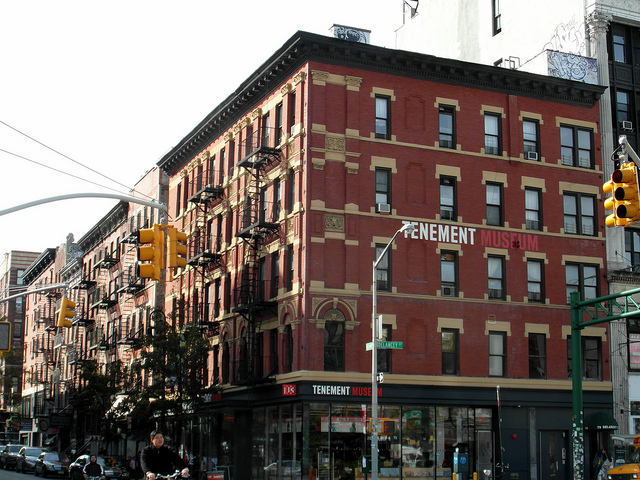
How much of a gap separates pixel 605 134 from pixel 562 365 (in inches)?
492

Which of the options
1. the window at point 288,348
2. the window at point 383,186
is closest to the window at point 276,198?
the window at point 383,186

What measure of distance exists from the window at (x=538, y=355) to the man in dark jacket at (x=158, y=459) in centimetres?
3114

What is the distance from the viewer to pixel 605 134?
1811 inches

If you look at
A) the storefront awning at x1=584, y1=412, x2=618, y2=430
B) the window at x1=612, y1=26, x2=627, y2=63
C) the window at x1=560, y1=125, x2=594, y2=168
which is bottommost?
the storefront awning at x1=584, y1=412, x2=618, y2=430

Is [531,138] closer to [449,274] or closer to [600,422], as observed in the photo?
[449,274]

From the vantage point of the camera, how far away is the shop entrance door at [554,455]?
41.4 metres

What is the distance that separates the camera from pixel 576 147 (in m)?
45.3

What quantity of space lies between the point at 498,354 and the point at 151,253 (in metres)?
24.9

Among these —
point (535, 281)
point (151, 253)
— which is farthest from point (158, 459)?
point (535, 281)

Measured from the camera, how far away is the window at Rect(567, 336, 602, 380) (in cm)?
4316

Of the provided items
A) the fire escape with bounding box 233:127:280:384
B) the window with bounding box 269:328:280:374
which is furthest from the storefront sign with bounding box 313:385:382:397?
the fire escape with bounding box 233:127:280:384

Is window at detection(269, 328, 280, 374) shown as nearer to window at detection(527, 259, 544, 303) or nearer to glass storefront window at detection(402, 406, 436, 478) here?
glass storefront window at detection(402, 406, 436, 478)

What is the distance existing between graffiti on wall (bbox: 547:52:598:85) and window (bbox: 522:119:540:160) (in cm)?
309

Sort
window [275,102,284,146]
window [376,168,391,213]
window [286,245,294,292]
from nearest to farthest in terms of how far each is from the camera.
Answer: window [286,245,294,292] → window [376,168,391,213] → window [275,102,284,146]
